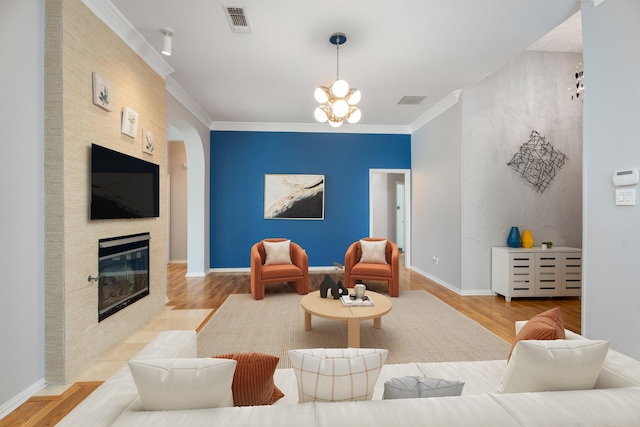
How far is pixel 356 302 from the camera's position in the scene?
309 cm

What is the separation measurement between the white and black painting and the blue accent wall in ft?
0.37

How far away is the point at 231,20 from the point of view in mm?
2961

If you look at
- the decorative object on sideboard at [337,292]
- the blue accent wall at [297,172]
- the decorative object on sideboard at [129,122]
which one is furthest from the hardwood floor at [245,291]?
the decorative object on sideboard at [129,122]

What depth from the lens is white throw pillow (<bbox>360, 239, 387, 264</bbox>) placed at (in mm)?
4953

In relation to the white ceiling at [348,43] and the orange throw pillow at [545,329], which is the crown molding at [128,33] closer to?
the white ceiling at [348,43]

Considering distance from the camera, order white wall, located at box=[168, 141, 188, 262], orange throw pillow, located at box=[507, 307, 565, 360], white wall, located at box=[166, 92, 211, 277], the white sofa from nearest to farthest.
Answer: the white sofa, orange throw pillow, located at box=[507, 307, 565, 360], white wall, located at box=[166, 92, 211, 277], white wall, located at box=[168, 141, 188, 262]

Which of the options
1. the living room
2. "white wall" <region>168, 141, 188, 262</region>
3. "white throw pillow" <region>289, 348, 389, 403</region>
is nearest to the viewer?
"white throw pillow" <region>289, 348, 389, 403</region>

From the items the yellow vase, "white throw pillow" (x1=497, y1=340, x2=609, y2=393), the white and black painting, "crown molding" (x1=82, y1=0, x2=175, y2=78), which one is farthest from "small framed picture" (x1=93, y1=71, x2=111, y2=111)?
the yellow vase

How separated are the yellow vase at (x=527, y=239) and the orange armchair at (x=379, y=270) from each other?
179 cm

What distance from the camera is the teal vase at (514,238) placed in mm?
4605

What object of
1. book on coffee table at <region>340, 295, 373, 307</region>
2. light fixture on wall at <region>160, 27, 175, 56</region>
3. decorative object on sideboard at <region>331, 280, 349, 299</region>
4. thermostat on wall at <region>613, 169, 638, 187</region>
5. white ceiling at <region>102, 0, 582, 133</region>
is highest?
white ceiling at <region>102, 0, 582, 133</region>

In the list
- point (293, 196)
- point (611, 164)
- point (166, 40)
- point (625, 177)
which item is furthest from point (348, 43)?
point (293, 196)

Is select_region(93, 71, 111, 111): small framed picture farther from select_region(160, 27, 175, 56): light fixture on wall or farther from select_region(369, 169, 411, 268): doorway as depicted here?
select_region(369, 169, 411, 268): doorway

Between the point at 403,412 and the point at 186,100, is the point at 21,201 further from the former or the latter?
the point at 186,100
